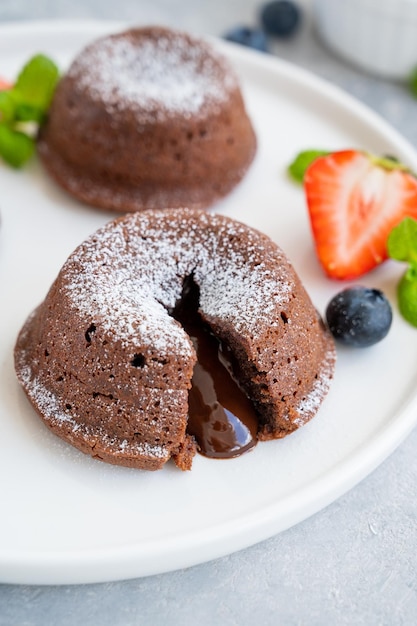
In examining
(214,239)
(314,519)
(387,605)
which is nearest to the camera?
(387,605)

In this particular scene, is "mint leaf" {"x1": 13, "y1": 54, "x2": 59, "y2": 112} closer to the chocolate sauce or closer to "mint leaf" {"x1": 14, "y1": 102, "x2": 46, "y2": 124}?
"mint leaf" {"x1": 14, "y1": 102, "x2": 46, "y2": 124}

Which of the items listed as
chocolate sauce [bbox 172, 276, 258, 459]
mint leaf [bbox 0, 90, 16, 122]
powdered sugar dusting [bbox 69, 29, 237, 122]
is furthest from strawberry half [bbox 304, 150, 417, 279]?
mint leaf [bbox 0, 90, 16, 122]

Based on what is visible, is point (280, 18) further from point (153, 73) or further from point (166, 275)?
point (166, 275)

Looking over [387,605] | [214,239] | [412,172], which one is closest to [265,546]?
[387,605]

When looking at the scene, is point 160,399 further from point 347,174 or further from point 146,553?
point 347,174

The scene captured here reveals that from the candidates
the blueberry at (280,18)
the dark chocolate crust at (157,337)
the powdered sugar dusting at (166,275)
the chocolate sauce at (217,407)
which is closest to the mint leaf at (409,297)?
the dark chocolate crust at (157,337)

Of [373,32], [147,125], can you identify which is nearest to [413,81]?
[373,32]
